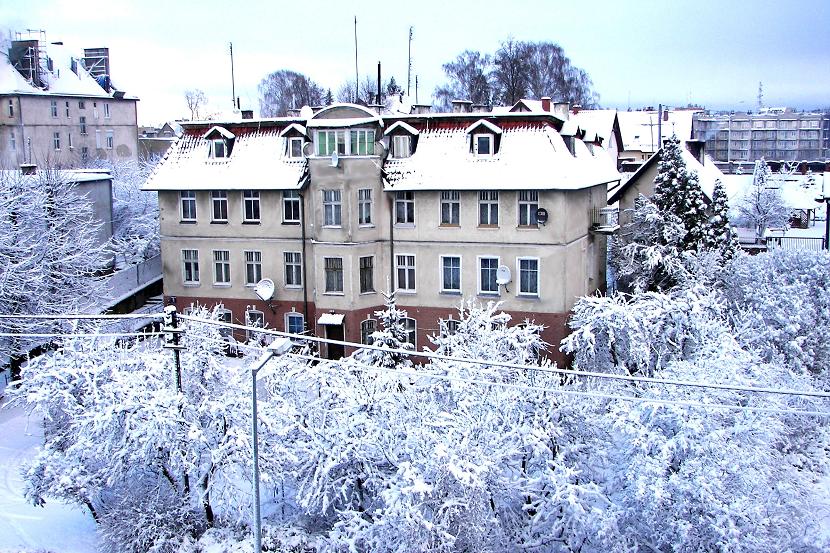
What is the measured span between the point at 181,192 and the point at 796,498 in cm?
2317

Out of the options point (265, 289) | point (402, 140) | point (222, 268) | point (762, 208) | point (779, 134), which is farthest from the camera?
point (779, 134)

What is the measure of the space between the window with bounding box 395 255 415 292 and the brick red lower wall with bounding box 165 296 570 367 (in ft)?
2.46

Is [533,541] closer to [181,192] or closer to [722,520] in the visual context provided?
[722,520]

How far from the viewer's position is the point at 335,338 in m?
29.6

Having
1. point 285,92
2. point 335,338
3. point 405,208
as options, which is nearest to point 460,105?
point 405,208

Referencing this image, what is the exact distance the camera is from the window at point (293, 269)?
30828mm

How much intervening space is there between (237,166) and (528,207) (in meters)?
11.0

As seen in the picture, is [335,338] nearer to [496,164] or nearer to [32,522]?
[496,164]

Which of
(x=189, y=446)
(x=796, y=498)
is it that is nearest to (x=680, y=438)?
(x=796, y=498)

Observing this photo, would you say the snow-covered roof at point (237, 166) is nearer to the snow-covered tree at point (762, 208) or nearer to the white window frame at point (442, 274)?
the white window frame at point (442, 274)

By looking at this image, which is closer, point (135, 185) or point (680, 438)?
point (680, 438)

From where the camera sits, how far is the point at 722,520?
1630cm

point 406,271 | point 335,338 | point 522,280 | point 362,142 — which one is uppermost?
point 362,142

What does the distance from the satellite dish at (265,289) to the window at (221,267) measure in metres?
1.52
